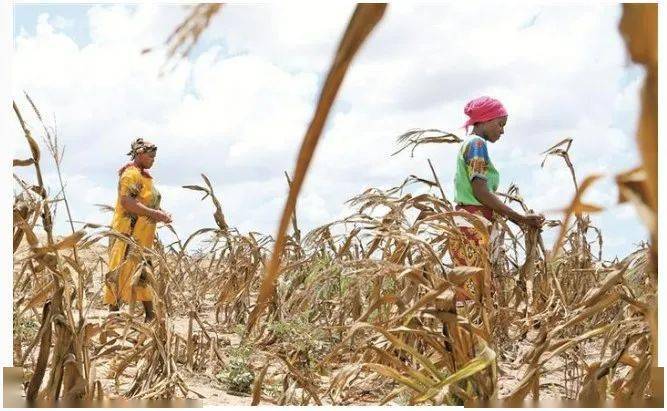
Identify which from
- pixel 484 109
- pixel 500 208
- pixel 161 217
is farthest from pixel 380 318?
pixel 161 217

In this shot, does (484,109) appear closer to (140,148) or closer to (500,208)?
(500,208)

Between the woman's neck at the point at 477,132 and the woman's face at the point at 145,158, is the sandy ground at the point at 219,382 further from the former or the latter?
the woman's face at the point at 145,158

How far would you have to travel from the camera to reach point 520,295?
323 centimetres

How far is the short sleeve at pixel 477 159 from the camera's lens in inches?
111

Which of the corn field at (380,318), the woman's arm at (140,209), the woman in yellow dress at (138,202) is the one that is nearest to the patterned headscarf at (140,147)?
the woman in yellow dress at (138,202)

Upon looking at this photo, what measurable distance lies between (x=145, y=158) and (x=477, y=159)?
2012 millimetres

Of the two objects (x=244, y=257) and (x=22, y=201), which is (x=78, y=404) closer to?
(x=22, y=201)

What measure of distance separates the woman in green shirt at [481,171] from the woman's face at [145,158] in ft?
6.19

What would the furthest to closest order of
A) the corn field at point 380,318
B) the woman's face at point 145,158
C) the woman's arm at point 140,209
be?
the woman's face at point 145,158 < the woman's arm at point 140,209 < the corn field at point 380,318

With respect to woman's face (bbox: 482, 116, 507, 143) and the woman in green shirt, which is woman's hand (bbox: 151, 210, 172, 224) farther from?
woman's face (bbox: 482, 116, 507, 143)

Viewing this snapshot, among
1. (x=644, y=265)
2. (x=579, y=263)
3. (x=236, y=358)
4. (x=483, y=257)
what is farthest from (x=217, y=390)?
(x=579, y=263)

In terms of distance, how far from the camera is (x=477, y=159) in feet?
9.29

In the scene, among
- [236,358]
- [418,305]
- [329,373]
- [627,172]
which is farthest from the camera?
[236,358]

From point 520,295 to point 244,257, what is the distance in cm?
180
